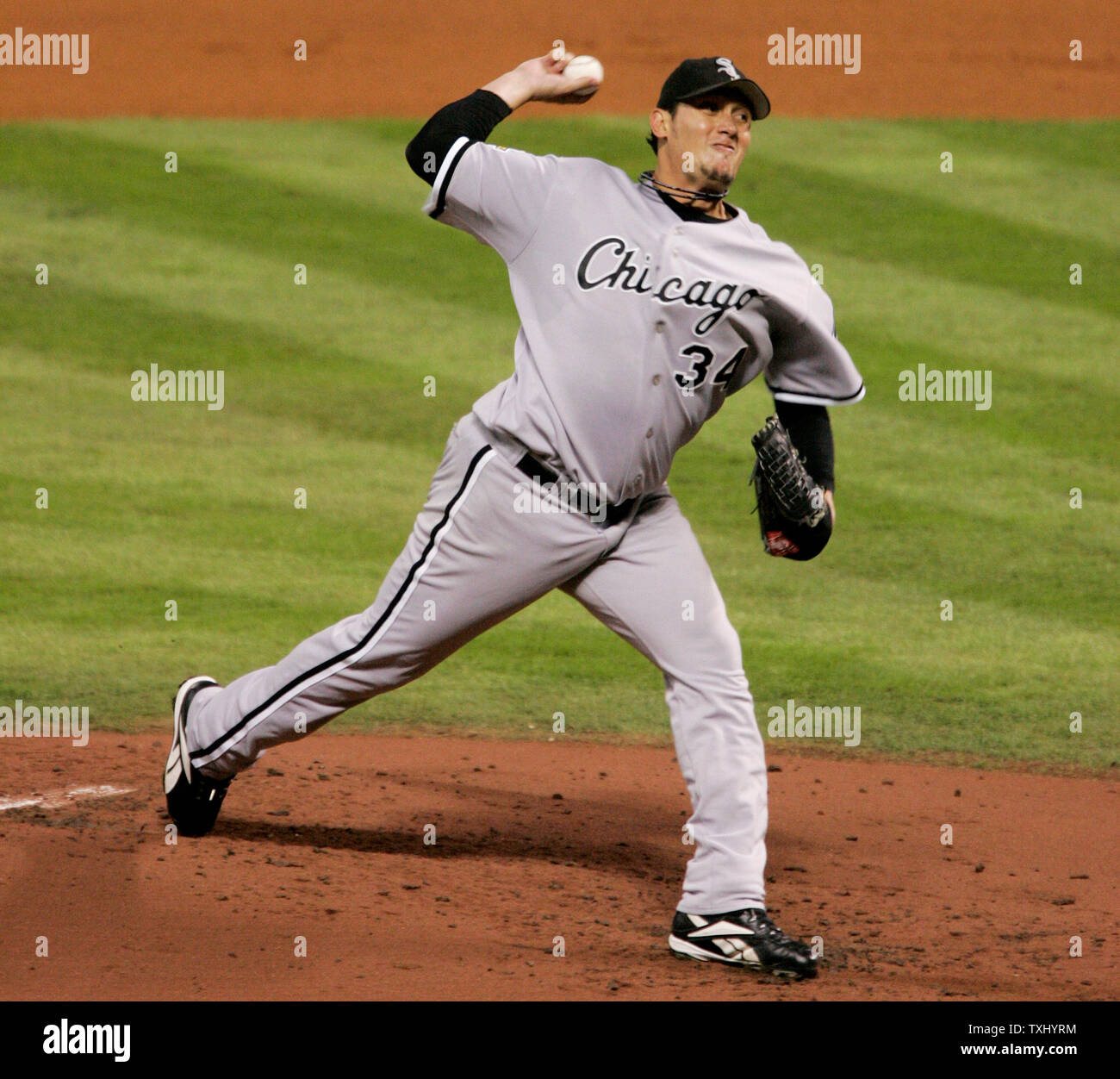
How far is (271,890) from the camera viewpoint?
12.1 feet

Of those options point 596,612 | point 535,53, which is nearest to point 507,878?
point 596,612

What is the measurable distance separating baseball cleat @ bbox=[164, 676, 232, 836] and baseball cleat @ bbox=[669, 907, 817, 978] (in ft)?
3.84

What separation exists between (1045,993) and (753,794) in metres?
0.68

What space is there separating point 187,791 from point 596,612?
3.52 feet

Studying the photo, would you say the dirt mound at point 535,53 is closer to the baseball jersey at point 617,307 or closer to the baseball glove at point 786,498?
the baseball jersey at point 617,307

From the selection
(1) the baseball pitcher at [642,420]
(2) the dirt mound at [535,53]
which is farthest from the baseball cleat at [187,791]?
(2) the dirt mound at [535,53]

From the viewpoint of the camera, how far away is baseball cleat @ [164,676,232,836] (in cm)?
395

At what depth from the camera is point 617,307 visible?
137 inches

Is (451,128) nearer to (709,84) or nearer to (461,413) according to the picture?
(709,84)

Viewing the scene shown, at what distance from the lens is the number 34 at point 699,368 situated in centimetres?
350

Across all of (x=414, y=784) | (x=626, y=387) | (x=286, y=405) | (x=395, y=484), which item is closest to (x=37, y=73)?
(x=286, y=405)

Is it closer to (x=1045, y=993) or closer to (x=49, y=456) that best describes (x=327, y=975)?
(x=1045, y=993)

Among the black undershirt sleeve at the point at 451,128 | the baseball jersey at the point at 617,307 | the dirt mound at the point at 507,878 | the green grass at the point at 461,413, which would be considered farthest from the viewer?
the green grass at the point at 461,413

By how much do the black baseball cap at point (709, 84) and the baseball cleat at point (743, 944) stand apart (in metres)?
1.67
